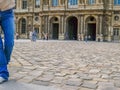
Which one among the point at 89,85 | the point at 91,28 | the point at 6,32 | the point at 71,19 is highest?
the point at 71,19

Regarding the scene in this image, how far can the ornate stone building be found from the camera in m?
49.0

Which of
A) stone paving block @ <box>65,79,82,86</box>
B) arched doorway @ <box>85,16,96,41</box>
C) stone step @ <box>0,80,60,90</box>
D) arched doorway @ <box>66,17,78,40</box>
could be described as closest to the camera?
stone step @ <box>0,80,60,90</box>

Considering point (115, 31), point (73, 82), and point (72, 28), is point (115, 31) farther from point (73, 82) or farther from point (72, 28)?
point (73, 82)

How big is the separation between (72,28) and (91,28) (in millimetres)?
3515

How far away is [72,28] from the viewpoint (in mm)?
53844

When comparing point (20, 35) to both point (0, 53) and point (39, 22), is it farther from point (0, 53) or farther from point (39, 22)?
point (0, 53)

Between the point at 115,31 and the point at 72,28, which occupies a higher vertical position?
the point at 72,28

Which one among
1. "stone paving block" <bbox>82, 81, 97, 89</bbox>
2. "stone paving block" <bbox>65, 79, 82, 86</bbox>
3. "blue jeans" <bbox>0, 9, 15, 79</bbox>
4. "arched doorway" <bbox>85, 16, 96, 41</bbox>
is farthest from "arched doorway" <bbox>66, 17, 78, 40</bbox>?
"blue jeans" <bbox>0, 9, 15, 79</bbox>

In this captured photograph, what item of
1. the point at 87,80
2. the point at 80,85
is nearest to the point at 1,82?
the point at 80,85

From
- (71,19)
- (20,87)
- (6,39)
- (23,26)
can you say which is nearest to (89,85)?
(20,87)

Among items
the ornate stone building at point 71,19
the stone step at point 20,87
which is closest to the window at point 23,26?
the ornate stone building at point 71,19

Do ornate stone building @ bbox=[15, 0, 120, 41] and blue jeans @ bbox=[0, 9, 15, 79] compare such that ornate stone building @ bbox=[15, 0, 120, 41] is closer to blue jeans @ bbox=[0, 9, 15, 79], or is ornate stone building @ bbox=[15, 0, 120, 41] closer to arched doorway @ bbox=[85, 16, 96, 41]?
arched doorway @ bbox=[85, 16, 96, 41]

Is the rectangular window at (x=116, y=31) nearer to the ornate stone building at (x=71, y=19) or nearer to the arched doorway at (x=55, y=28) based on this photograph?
the ornate stone building at (x=71, y=19)

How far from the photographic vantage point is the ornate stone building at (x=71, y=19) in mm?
48969
